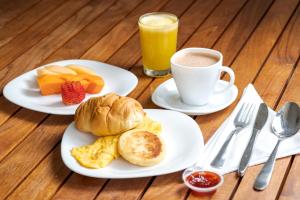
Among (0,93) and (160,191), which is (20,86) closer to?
(0,93)

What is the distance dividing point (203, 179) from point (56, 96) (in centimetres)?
48

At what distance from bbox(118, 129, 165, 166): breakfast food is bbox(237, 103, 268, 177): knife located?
0.16 metres

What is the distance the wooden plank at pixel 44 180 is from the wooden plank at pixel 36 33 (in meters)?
0.45

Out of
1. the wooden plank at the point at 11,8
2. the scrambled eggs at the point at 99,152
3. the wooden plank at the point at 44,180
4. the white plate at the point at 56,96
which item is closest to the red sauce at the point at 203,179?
the scrambled eggs at the point at 99,152

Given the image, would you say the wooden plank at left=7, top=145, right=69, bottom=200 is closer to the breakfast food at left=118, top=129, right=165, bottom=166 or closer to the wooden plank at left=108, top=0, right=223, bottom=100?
the breakfast food at left=118, top=129, right=165, bottom=166

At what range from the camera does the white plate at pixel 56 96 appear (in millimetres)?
1400

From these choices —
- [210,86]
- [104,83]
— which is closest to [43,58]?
[104,83]

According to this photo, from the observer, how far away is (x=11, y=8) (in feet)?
6.64

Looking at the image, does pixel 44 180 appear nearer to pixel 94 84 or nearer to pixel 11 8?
pixel 94 84

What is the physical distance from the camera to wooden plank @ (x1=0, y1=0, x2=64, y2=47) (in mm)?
1835

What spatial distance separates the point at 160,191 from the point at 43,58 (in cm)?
70

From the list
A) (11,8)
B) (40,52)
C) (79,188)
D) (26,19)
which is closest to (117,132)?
(79,188)

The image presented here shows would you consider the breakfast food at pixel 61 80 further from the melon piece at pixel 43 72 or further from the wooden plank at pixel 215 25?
the wooden plank at pixel 215 25

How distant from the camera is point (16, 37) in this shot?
182cm
